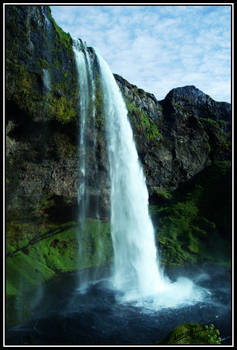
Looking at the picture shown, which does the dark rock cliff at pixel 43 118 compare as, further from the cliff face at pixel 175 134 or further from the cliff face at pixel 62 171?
the cliff face at pixel 175 134

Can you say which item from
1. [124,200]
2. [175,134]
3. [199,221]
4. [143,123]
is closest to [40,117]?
[124,200]

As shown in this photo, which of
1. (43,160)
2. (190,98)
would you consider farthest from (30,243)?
(190,98)

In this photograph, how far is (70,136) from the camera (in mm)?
18016

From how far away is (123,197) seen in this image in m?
19.7

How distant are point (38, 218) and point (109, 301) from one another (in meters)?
8.11

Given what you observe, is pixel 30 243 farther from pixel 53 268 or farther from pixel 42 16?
pixel 42 16

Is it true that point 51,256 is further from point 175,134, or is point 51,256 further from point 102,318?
point 175,134

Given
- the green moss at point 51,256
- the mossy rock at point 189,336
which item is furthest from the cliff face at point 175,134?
the mossy rock at point 189,336

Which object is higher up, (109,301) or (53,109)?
(53,109)

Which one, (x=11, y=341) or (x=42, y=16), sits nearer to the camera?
(x=11, y=341)

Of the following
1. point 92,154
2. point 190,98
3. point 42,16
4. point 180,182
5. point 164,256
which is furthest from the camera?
point 190,98

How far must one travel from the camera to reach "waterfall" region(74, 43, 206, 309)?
57.7ft

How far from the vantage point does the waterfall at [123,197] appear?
693 inches

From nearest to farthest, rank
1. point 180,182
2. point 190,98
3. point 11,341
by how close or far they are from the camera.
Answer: point 11,341 < point 180,182 < point 190,98
